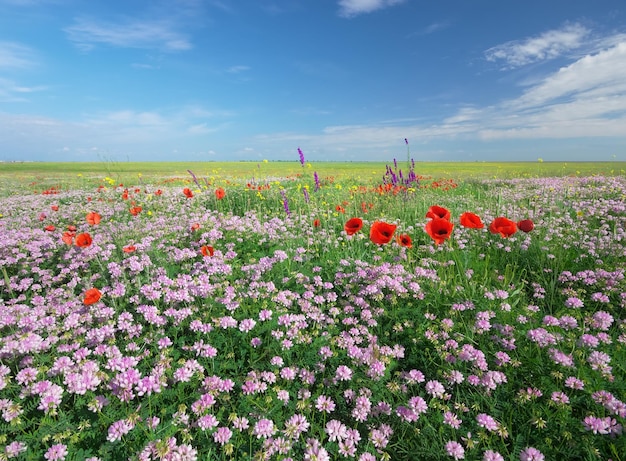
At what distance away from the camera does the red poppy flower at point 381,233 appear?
10.8 ft

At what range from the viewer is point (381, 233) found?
3.42m

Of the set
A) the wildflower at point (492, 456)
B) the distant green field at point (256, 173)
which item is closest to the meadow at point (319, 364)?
the wildflower at point (492, 456)

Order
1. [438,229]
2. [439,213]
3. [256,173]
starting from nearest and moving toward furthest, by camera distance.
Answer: [438,229] → [439,213] → [256,173]

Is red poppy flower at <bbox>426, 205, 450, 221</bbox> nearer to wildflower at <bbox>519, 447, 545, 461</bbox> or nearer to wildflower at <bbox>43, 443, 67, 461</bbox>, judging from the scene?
wildflower at <bbox>519, 447, 545, 461</bbox>

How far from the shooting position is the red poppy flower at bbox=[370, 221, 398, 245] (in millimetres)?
3307

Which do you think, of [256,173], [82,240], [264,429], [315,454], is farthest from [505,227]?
[256,173]

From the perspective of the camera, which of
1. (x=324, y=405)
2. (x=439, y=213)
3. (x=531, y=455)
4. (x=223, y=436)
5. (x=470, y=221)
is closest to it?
(x=531, y=455)

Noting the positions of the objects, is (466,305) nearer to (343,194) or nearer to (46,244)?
(46,244)

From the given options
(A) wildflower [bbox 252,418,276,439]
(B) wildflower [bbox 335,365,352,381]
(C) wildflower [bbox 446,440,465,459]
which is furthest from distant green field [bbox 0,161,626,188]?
(C) wildflower [bbox 446,440,465,459]

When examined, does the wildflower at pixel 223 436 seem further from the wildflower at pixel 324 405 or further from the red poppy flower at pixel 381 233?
the red poppy flower at pixel 381 233

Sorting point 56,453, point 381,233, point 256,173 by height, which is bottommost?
point 56,453

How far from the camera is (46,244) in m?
5.39

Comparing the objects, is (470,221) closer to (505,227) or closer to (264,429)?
(505,227)

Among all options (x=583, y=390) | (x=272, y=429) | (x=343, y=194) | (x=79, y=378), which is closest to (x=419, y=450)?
(x=272, y=429)
